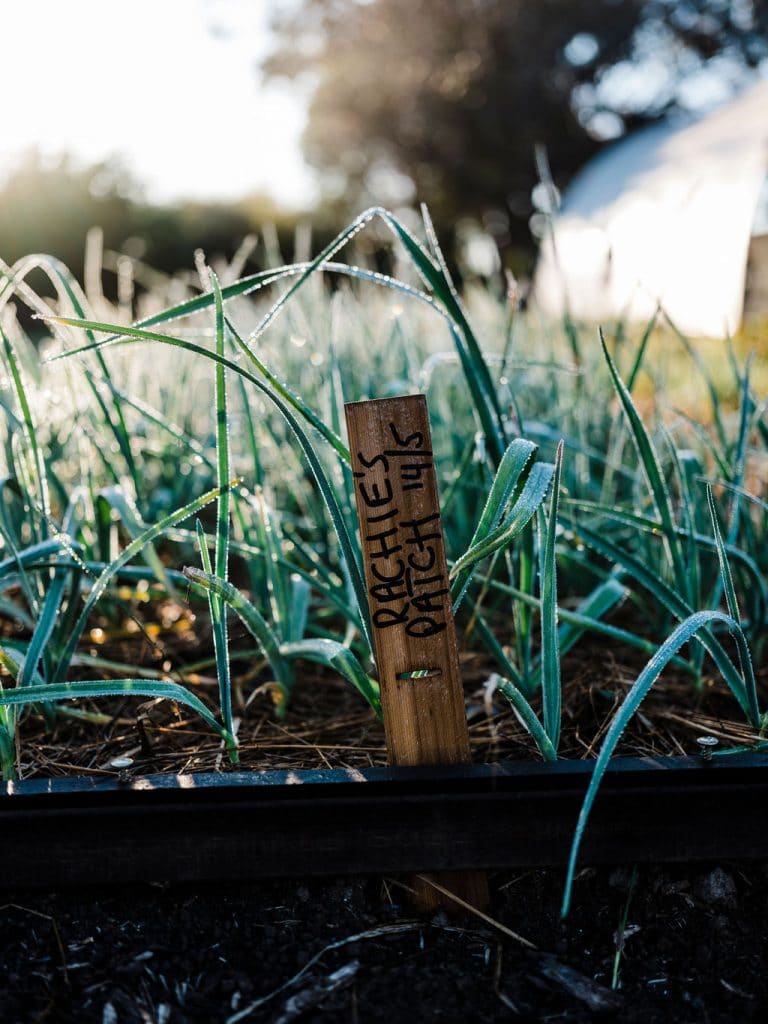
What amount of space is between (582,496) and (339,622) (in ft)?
1.35

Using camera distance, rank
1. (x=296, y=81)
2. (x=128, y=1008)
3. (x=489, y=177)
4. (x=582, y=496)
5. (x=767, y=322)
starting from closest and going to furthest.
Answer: (x=128, y=1008) → (x=582, y=496) → (x=767, y=322) → (x=489, y=177) → (x=296, y=81)

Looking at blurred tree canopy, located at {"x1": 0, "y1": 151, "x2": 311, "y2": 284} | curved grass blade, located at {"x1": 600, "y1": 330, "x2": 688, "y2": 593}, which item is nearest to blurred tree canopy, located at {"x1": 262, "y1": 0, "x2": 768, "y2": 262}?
blurred tree canopy, located at {"x1": 0, "y1": 151, "x2": 311, "y2": 284}

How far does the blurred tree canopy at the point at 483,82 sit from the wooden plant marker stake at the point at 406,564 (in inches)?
503

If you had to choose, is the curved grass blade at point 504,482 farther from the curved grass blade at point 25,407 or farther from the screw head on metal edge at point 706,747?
the curved grass blade at point 25,407

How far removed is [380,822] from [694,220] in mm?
5997

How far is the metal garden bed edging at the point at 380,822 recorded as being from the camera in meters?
0.73

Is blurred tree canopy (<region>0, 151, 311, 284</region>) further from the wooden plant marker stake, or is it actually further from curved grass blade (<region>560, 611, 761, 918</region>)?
curved grass blade (<region>560, 611, 761, 918</region>)

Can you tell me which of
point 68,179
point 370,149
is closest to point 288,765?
point 68,179

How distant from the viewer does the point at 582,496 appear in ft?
4.13

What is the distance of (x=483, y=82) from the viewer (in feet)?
41.3

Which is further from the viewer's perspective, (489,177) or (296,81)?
(296,81)

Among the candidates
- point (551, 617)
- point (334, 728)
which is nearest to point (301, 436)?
point (551, 617)

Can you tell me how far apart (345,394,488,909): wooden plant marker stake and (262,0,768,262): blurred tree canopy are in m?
12.8

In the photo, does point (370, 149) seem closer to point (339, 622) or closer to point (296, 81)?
point (296, 81)
